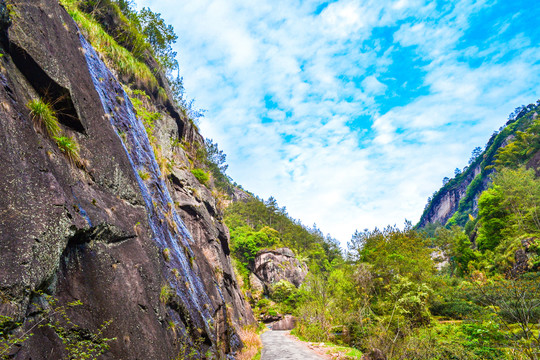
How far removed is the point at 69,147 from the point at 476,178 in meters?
119

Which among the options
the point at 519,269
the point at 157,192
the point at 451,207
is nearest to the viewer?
the point at 157,192

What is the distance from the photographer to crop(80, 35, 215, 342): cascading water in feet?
23.6

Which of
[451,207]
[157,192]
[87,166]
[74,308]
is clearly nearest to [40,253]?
[74,308]

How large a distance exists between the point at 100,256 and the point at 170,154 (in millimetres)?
12814

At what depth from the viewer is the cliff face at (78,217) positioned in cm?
325

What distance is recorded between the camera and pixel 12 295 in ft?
9.35

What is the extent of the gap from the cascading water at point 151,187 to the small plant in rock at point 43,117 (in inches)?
94.9

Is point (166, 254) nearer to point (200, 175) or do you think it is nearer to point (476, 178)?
point (200, 175)

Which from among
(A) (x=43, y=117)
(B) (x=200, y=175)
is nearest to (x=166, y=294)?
(A) (x=43, y=117)

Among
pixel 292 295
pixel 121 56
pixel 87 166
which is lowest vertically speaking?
pixel 292 295

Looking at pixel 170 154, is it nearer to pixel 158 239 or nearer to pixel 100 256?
pixel 158 239

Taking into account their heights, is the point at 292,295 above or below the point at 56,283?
below

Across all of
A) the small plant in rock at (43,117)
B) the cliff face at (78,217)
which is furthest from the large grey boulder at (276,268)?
the small plant in rock at (43,117)

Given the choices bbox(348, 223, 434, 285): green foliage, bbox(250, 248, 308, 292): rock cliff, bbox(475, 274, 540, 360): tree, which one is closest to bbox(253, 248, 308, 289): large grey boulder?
bbox(250, 248, 308, 292): rock cliff
